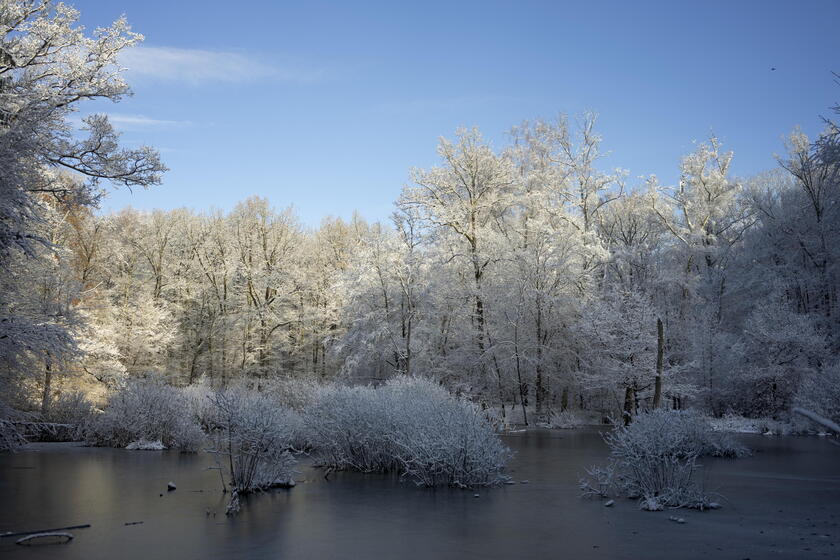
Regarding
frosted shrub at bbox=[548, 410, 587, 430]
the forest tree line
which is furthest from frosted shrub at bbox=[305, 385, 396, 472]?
frosted shrub at bbox=[548, 410, 587, 430]

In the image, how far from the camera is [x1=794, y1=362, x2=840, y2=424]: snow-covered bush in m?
23.0

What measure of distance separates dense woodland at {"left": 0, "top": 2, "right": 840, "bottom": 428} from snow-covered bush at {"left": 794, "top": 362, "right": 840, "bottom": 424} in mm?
129

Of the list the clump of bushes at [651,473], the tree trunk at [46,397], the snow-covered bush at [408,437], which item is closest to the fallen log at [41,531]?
the snow-covered bush at [408,437]

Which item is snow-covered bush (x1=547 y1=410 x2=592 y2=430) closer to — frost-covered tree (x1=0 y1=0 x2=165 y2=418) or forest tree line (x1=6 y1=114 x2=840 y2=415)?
forest tree line (x1=6 y1=114 x2=840 y2=415)

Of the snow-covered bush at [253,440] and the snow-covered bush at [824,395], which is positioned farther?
the snow-covered bush at [824,395]

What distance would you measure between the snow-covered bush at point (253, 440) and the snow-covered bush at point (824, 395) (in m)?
19.5

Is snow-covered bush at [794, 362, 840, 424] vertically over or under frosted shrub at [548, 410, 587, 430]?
over

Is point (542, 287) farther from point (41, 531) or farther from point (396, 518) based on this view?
point (41, 531)

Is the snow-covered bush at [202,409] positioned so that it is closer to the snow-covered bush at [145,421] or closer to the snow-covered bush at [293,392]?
the snow-covered bush at [145,421]

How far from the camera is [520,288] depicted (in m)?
31.3

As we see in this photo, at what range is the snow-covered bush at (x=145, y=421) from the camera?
18.9 m

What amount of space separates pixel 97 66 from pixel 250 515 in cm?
1120

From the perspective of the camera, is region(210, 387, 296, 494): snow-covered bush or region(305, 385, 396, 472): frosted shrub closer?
region(210, 387, 296, 494): snow-covered bush

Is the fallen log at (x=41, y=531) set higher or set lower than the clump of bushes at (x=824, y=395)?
lower
